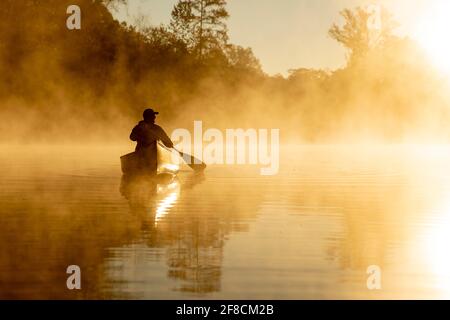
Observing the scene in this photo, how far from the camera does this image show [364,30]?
3009 inches

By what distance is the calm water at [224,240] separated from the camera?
27.8 ft

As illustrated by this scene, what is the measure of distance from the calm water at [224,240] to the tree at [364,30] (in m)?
55.8

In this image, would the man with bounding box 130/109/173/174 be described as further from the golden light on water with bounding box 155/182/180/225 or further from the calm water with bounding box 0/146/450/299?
the calm water with bounding box 0/146/450/299

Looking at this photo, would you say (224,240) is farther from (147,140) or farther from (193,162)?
(193,162)

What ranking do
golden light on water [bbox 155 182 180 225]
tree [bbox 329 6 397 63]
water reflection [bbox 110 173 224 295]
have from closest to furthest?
water reflection [bbox 110 173 224 295], golden light on water [bbox 155 182 180 225], tree [bbox 329 6 397 63]

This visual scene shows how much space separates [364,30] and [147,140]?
56545 millimetres

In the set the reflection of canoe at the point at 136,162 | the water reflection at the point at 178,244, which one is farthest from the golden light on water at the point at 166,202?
the reflection of canoe at the point at 136,162

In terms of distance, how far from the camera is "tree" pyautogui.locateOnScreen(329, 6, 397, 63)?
7588 cm

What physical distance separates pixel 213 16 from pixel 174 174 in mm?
47745

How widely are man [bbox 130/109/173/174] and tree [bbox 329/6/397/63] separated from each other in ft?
180

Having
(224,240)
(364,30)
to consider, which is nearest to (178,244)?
(224,240)

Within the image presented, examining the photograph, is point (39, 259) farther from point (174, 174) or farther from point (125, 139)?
point (125, 139)

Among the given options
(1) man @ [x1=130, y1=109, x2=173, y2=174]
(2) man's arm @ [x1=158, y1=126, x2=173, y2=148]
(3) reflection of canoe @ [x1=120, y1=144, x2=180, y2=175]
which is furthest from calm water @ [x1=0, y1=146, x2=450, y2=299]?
(2) man's arm @ [x1=158, y1=126, x2=173, y2=148]

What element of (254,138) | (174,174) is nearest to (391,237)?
(174,174)
